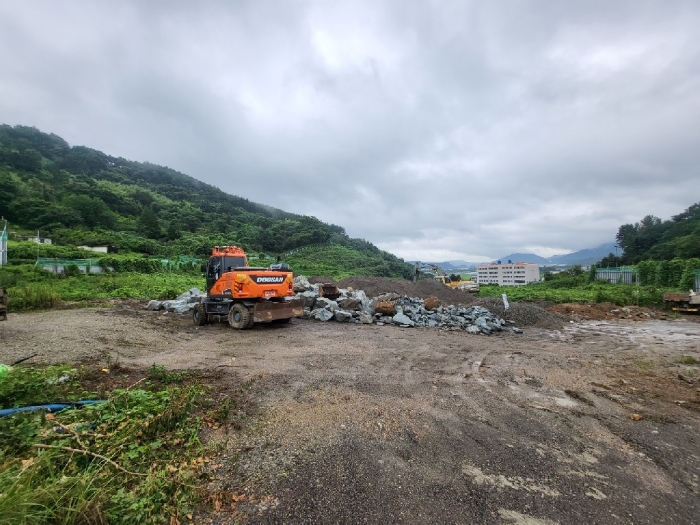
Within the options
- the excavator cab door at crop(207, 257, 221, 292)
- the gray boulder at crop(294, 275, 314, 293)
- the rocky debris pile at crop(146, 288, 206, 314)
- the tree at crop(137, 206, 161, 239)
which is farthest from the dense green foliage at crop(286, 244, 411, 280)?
the excavator cab door at crop(207, 257, 221, 292)

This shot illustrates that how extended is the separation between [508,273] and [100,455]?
9252cm

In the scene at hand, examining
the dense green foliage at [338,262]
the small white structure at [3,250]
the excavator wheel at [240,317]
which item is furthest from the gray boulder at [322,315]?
the dense green foliage at [338,262]

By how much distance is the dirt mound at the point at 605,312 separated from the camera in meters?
16.2

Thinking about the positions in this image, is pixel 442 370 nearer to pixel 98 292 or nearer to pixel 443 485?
pixel 443 485

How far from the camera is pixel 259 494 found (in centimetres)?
245

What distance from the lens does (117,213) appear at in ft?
225

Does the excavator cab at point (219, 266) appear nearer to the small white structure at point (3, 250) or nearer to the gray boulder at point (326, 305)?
the gray boulder at point (326, 305)

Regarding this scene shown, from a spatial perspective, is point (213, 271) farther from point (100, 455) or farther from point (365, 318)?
point (100, 455)

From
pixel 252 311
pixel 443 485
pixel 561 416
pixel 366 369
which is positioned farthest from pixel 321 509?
pixel 252 311

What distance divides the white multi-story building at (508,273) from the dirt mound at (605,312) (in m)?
65.8

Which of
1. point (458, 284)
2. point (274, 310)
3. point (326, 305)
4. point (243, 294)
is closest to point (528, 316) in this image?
point (326, 305)

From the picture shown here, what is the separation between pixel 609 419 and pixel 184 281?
2969 cm

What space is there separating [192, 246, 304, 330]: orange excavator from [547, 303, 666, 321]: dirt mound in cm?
1412

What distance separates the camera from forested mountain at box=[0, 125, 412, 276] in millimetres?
49062
